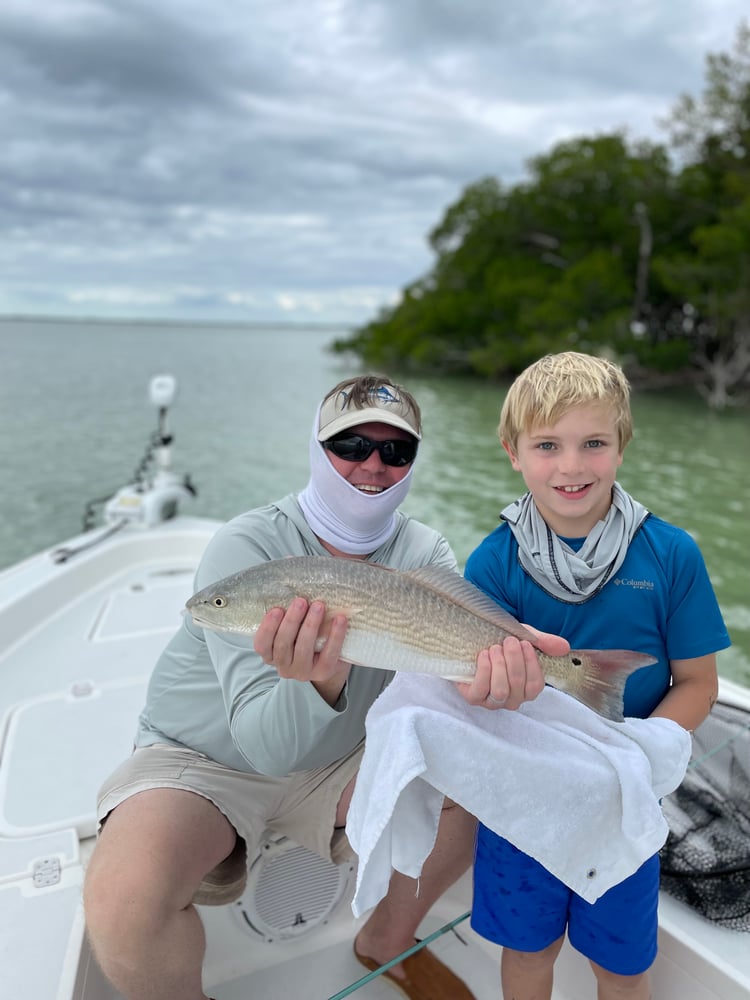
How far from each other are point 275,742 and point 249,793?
442mm

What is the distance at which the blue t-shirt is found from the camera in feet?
7.02

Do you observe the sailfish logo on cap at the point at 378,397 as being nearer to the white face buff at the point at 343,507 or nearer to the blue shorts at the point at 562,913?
the white face buff at the point at 343,507

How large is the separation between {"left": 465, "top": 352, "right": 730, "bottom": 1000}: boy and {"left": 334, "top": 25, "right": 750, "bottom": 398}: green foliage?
100 feet

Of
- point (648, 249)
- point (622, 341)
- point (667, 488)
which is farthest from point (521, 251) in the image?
point (667, 488)

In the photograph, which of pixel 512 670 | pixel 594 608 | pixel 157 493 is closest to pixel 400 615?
pixel 512 670

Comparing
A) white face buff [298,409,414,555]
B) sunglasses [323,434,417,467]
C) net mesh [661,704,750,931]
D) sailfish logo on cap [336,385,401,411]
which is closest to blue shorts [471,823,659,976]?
net mesh [661,704,750,931]

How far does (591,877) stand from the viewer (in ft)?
6.35

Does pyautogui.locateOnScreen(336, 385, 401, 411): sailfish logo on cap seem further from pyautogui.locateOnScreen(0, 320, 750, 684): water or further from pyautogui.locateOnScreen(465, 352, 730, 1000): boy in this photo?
pyautogui.locateOnScreen(0, 320, 750, 684): water

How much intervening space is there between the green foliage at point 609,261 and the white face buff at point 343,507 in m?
30.6

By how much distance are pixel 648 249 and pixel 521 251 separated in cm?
756

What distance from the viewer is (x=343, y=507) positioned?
2.37 m

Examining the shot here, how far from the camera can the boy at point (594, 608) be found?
2.07 m

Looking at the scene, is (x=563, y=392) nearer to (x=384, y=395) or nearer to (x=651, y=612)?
(x=384, y=395)

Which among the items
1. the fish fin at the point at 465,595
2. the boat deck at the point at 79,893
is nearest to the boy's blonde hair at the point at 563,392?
the fish fin at the point at 465,595
